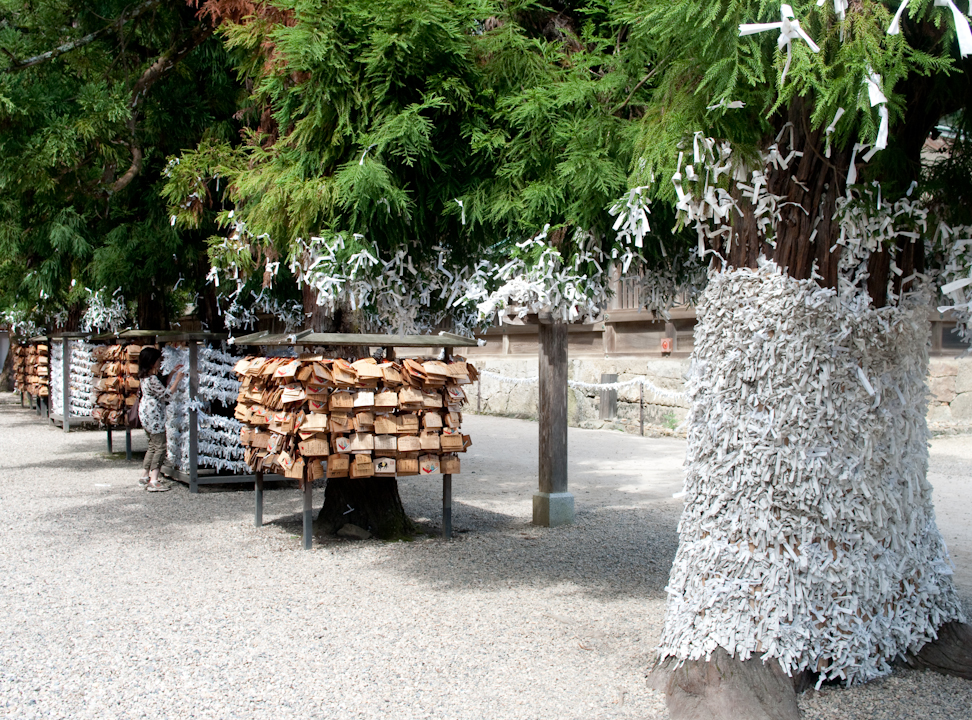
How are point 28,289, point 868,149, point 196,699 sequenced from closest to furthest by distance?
1. point 868,149
2. point 196,699
3. point 28,289

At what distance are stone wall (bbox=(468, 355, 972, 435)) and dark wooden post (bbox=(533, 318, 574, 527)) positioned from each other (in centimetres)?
136

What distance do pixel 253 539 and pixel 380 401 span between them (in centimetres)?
169

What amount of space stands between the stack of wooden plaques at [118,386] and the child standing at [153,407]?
81.5 inches

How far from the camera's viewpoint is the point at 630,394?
14.7 m

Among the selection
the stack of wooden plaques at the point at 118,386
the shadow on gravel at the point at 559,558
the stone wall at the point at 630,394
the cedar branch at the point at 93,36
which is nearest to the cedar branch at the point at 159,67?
the cedar branch at the point at 93,36

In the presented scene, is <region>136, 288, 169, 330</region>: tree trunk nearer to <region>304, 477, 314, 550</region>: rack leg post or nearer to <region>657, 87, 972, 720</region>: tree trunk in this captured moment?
<region>304, 477, 314, 550</region>: rack leg post

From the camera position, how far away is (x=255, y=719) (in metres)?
3.71

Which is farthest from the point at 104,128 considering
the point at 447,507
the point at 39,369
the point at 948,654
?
the point at 39,369

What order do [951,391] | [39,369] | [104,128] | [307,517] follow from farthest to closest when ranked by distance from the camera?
[39,369]
[951,391]
[104,128]
[307,517]

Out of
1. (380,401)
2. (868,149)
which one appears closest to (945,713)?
(868,149)

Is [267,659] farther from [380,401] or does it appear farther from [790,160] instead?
[790,160]

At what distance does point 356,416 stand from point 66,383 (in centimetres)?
1202

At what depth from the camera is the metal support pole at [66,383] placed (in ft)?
53.4

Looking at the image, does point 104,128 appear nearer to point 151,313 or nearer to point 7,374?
point 151,313
